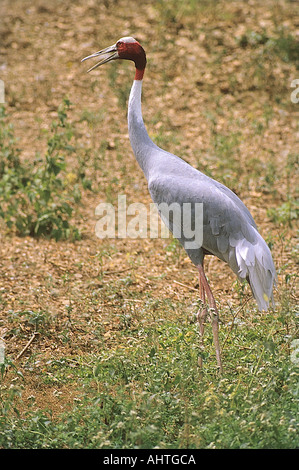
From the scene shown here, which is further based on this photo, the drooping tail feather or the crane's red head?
the crane's red head

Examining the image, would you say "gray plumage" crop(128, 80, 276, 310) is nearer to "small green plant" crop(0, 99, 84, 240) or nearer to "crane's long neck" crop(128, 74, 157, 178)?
"crane's long neck" crop(128, 74, 157, 178)

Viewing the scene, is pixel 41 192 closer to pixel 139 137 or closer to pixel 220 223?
pixel 139 137

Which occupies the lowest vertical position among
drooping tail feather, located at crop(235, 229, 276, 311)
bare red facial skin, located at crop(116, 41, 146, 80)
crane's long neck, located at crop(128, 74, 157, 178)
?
drooping tail feather, located at crop(235, 229, 276, 311)

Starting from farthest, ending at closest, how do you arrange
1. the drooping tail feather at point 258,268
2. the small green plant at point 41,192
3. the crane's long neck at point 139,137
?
the small green plant at point 41,192 → the crane's long neck at point 139,137 → the drooping tail feather at point 258,268

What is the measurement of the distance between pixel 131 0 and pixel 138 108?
6294mm

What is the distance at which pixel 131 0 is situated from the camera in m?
10.4

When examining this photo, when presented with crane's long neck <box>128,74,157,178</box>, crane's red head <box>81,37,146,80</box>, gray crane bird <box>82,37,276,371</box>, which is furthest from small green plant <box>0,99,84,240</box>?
gray crane bird <box>82,37,276,371</box>

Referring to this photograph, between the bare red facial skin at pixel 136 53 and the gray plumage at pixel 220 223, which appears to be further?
the bare red facial skin at pixel 136 53
